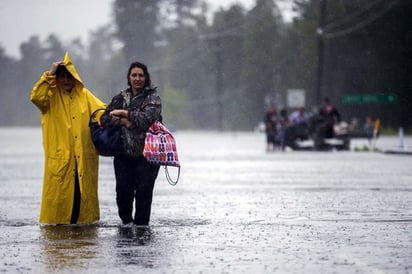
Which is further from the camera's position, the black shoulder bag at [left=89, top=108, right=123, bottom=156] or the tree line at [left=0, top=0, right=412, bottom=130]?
the tree line at [left=0, top=0, right=412, bottom=130]

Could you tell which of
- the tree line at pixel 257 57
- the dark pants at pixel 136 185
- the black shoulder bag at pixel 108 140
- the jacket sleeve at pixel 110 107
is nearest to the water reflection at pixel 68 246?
the dark pants at pixel 136 185

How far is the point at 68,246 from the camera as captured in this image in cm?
1026

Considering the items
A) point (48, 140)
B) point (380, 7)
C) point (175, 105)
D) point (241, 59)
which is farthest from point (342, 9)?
point (48, 140)

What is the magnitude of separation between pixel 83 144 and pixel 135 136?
2.09ft

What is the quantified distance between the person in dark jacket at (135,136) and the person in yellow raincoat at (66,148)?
13.5 inches

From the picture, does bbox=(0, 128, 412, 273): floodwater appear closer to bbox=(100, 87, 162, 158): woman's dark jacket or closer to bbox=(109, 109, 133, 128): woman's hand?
bbox=(100, 87, 162, 158): woman's dark jacket

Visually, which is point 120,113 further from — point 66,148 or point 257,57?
point 257,57

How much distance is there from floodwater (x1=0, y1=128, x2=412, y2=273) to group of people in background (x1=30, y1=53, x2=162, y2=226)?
Answer: 25cm

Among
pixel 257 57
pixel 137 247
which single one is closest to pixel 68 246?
pixel 137 247

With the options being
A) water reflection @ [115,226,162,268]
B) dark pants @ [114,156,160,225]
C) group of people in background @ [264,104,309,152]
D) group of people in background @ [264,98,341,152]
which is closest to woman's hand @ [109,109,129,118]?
dark pants @ [114,156,160,225]

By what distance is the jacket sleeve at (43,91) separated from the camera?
12.2 meters

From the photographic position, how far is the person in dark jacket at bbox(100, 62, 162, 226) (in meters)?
11.9

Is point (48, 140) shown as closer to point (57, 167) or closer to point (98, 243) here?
point (57, 167)

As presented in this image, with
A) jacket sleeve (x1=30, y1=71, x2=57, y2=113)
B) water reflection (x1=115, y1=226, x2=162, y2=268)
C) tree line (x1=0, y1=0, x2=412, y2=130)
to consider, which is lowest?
water reflection (x1=115, y1=226, x2=162, y2=268)
